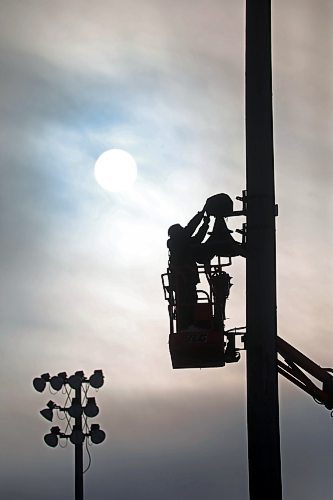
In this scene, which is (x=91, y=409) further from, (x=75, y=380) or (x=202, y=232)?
(x=202, y=232)

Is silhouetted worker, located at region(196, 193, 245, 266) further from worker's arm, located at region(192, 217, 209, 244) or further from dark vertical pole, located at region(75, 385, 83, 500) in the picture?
dark vertical pole, located at region(75, 385, 83, 500)

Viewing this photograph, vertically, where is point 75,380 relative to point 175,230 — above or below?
below

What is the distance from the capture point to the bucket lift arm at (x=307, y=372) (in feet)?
50.0

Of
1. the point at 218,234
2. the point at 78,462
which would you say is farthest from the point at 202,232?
the point at 78,462

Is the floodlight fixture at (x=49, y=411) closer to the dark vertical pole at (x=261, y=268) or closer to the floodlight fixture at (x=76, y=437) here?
the floodlight fixture at (x=76, y=437)

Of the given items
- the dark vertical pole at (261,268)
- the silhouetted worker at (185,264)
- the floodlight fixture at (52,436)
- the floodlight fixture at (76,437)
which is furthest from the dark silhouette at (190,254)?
the floodlight fixture at (52,436)

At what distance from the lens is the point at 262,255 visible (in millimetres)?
12969

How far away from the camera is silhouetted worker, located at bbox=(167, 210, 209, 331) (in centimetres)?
1512

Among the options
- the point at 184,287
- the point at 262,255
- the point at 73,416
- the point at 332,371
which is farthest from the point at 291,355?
the point at 73,416

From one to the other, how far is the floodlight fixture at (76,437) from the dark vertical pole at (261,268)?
385 inches

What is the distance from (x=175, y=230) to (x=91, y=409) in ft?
25.3

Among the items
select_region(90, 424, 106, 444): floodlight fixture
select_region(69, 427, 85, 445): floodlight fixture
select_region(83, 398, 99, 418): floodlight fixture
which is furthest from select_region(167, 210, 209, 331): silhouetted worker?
select_region(90, 424, 106, 444): floodlight fixture

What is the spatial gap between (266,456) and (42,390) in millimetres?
10638

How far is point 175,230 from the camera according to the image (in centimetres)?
1528
